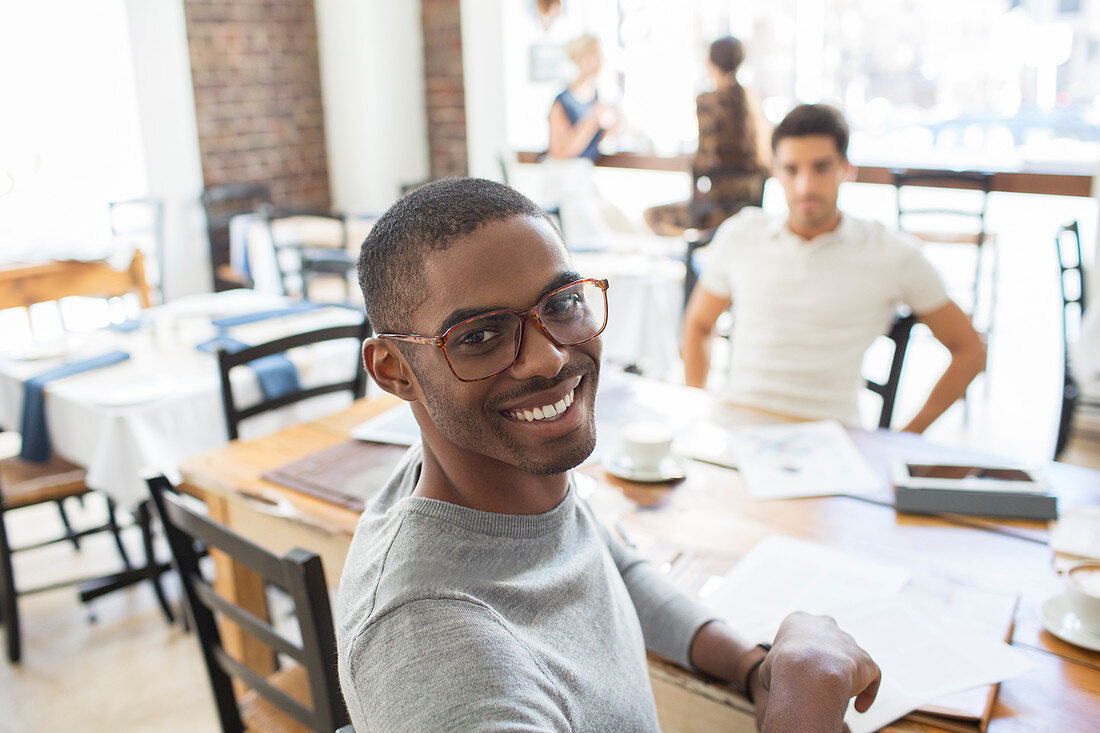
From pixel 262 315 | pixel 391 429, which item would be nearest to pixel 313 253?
pixel 262 315

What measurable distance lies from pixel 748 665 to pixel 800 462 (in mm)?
582

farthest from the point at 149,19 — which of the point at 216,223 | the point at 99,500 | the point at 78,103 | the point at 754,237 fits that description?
the point at 754,237

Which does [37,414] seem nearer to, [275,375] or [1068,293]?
[275,375]

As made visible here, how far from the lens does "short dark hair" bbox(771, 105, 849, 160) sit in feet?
6.64

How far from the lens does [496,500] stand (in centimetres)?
80

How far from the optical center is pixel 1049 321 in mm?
4414

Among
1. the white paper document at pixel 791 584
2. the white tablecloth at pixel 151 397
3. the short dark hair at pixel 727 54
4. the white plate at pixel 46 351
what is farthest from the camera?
the short dark hair at pixel 727 54

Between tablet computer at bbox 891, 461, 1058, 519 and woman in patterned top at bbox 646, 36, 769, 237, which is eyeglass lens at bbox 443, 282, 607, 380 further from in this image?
woman in patterned top at bbox 646, 36, 769, 237

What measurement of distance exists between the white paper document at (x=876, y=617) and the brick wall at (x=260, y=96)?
16.0 feet

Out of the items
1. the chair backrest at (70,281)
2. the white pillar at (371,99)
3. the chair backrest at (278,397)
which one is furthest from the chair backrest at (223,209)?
the chair backrest at (278,397)

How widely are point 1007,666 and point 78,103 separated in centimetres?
507

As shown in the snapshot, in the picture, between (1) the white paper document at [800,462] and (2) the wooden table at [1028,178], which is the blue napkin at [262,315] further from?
(2) the wooden table at [1028,178]

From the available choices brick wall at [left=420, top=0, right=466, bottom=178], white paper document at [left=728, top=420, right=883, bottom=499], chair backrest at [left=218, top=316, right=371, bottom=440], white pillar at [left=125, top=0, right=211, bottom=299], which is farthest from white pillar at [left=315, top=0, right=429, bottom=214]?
white paper document at [left=728, top=420, right=883, bottom=499]

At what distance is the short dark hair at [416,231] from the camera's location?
758 millimetres
